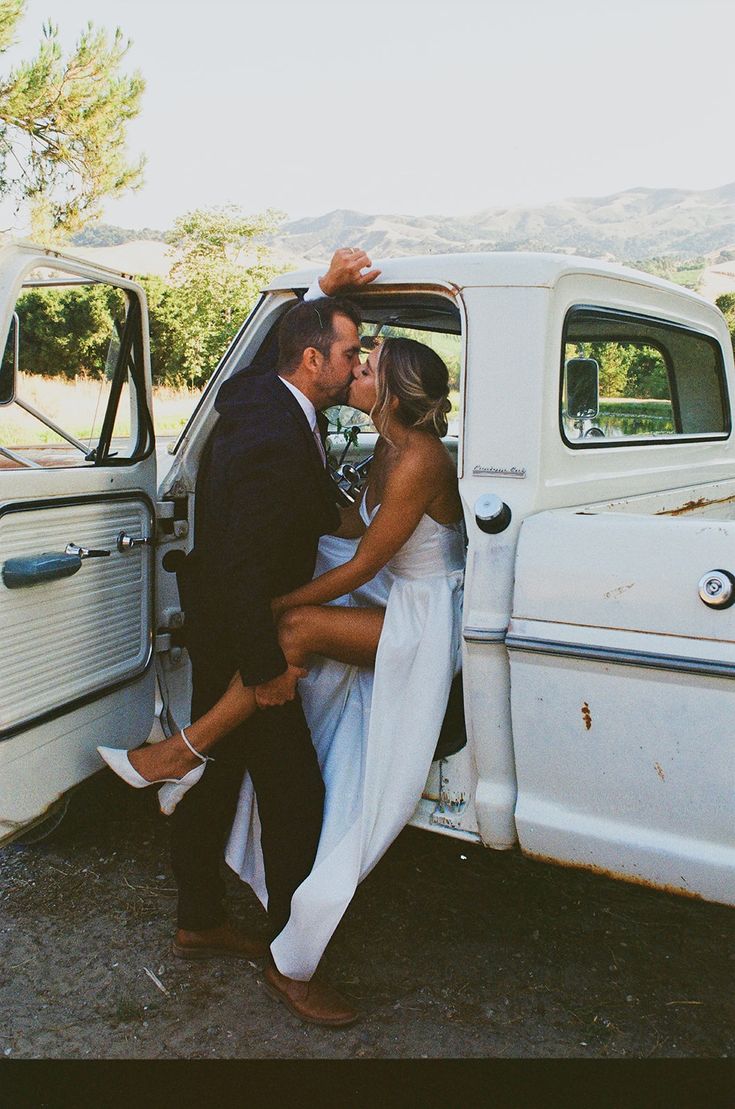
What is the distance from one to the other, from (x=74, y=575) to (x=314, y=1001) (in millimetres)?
1345

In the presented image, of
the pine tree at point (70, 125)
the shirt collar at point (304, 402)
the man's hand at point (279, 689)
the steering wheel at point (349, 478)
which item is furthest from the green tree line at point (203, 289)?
the man's hand at point (279, 689)

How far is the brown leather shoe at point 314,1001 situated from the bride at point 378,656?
0.04 metres

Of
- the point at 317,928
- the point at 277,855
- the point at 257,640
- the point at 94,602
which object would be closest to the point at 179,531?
the point at 94,602

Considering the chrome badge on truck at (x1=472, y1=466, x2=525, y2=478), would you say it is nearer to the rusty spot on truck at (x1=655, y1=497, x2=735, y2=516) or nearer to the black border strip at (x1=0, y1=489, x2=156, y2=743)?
the rusty spot on truck at (x1=655, y1=497, x2=735, y2=516)

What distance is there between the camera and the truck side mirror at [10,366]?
2.51 meters

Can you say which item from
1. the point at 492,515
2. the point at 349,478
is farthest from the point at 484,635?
the point at 349,478

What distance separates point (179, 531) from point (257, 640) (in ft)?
2.88

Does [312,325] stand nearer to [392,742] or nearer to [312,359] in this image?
[312,359]

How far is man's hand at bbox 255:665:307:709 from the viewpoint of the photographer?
2527mm

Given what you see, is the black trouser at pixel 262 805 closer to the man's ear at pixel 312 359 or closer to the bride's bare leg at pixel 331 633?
the bride's bare leg at pixel 331 633

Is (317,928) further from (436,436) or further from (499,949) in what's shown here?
(436,436)

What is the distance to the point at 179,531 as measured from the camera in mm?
3197

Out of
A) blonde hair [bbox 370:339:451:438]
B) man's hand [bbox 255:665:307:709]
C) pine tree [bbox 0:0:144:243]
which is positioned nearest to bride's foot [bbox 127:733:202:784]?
man's hand [bbox 255:665:307:709]

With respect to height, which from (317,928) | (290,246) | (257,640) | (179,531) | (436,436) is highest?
(290,246)
